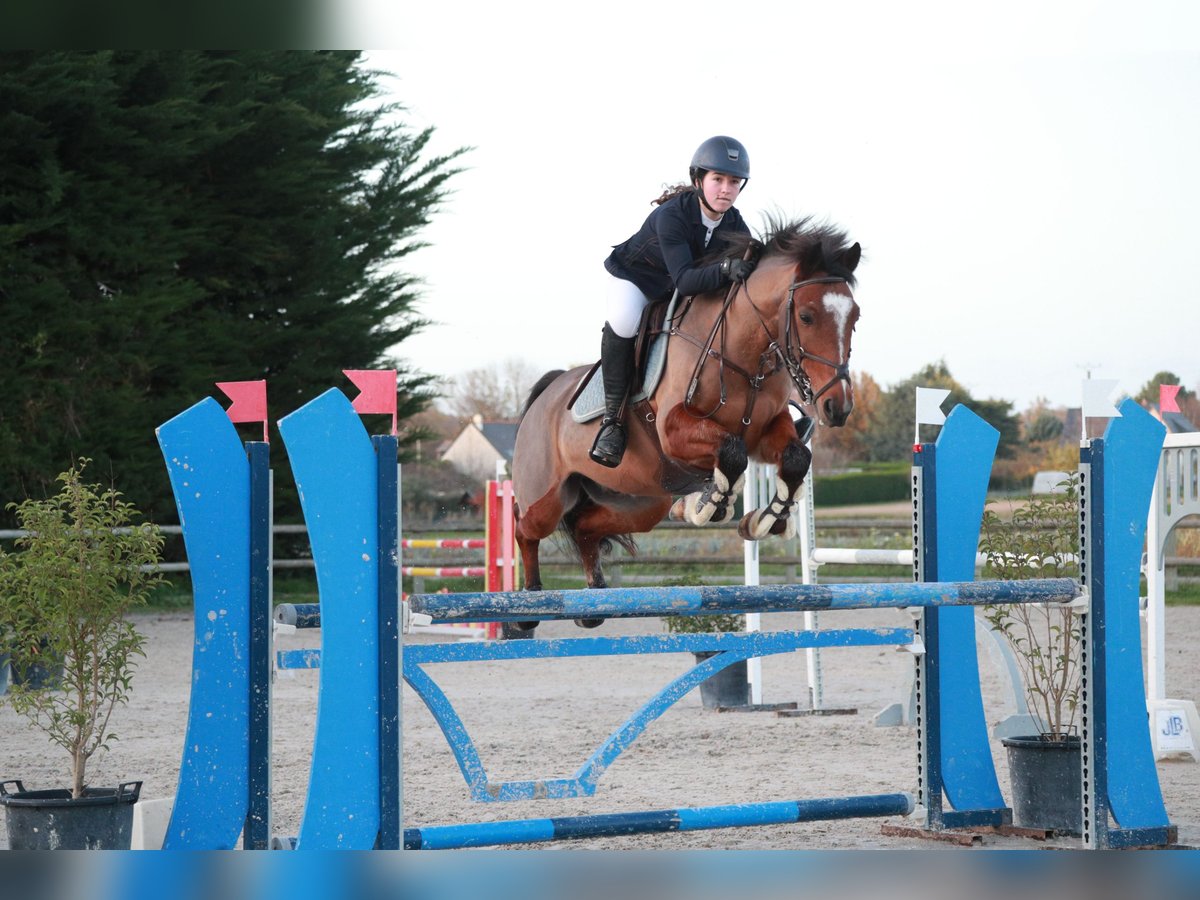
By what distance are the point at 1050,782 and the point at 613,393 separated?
1.39 m

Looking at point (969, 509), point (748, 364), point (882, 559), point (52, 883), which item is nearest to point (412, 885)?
point (52, 883)

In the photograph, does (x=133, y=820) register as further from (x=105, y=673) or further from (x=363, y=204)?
(x=363, y=204)

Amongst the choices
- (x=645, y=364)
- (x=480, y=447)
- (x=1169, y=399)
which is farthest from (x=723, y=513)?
(x=480, y=447)

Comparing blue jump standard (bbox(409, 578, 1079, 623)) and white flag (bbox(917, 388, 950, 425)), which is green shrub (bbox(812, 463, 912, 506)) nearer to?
white flag (bbox(917, 388, 950, 425))

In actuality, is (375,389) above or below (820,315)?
below

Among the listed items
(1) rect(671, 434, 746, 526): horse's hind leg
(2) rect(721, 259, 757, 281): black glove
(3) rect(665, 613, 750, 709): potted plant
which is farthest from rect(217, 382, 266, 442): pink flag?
(3) rect(665, 613, 750, 709): potted plant

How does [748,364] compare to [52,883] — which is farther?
[748,364]

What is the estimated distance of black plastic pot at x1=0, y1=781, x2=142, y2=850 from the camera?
2531 millimetres

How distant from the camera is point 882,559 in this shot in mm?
4695

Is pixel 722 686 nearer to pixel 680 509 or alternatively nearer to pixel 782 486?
pixel 680 509

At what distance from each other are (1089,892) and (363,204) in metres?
11.0

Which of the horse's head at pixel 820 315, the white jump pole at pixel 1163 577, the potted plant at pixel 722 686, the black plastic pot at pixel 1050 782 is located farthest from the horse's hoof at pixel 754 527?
the potted plant at pixel 722 686

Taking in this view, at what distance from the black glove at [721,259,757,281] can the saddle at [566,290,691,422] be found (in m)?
0.19

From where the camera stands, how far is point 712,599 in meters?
2.37
